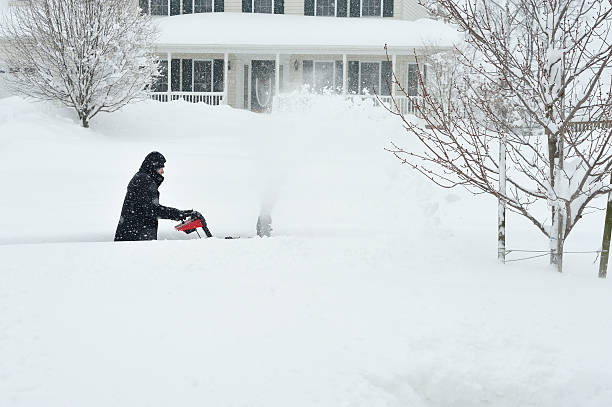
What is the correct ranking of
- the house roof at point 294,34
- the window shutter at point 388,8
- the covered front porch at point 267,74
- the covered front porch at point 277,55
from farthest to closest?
the window shutter at point 388,8 → the covered front porch at point 267,74 → the covered front porch at point 277,55 → the house roof at point 294,34

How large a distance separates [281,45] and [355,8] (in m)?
5.05

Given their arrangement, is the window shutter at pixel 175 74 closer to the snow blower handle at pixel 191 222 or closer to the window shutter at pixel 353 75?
the window shutter at pixel 353 75

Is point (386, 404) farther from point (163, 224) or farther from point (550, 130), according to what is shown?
point (163, 224)

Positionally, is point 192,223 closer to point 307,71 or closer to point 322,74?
point 322,74

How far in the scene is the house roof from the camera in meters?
23.3

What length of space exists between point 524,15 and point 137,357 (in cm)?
508

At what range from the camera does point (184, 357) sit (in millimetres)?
4047

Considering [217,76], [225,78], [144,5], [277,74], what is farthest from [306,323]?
[144,5]

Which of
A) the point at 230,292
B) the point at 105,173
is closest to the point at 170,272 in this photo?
the point at 230,292

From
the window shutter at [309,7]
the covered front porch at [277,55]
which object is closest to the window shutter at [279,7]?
the covered front porch at [277,55]

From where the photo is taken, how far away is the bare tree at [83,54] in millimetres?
18297

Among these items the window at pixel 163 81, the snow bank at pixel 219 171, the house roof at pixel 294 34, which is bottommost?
the snow bank at pixel 219 171

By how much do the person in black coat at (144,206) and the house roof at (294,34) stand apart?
671 inches

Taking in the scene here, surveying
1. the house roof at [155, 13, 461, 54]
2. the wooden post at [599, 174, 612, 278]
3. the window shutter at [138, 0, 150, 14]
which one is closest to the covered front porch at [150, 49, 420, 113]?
the house roof at [155, 13, 461, 54]
